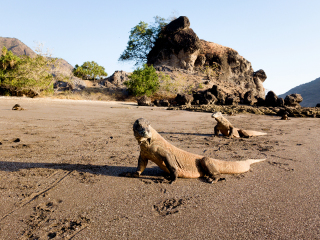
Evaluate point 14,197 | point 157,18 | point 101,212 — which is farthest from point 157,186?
point 157,18

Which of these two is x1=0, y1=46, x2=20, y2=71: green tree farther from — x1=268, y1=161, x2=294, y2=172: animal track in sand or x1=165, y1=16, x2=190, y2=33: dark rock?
x1=268, y1=161, x2=294, y2=172: animal track in sand

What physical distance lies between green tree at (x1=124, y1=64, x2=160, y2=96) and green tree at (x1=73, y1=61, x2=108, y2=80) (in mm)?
13417

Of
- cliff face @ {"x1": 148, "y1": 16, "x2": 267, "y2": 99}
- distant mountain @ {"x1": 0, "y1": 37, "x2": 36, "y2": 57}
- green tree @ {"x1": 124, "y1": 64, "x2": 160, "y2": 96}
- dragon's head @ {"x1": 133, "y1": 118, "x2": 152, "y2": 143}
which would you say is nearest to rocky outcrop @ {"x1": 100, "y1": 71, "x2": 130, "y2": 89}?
green tree @ {"x1": 124, "y1": 64, "x2": 160, "y2": 96}

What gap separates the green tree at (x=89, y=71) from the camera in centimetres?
3772

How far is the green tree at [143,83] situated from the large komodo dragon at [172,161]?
905 inches

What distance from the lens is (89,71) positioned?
126 ft

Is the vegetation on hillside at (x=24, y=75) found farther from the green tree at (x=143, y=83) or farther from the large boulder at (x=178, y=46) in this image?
the large boulder at (x=178, y=46)

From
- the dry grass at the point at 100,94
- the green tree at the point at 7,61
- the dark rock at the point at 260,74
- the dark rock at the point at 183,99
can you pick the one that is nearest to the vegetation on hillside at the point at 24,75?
the green tree at the point at 7,61

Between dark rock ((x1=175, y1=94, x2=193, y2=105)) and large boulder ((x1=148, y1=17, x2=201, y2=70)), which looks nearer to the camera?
dark rock ((x1=175, y1=94, x2=193, y2=105))

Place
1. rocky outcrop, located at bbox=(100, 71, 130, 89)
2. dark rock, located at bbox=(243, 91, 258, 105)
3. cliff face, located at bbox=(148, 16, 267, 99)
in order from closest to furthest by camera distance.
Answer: dark rock, located at bbox=(243, 91, 258, 105)
rocky outcrop, located at bbox=(100, 71, 130, 89)
cliff face, located at bbox=(148, 16, 267, 99)

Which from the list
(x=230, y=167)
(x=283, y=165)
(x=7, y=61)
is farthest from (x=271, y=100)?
(x=7, y=61)

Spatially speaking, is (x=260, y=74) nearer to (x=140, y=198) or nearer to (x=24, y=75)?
(x=24, y=75)

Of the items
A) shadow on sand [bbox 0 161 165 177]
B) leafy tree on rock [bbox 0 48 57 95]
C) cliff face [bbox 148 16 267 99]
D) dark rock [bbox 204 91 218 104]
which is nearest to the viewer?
shadow on sand [bbox 0 161 165 177]

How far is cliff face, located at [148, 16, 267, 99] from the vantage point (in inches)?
1448
